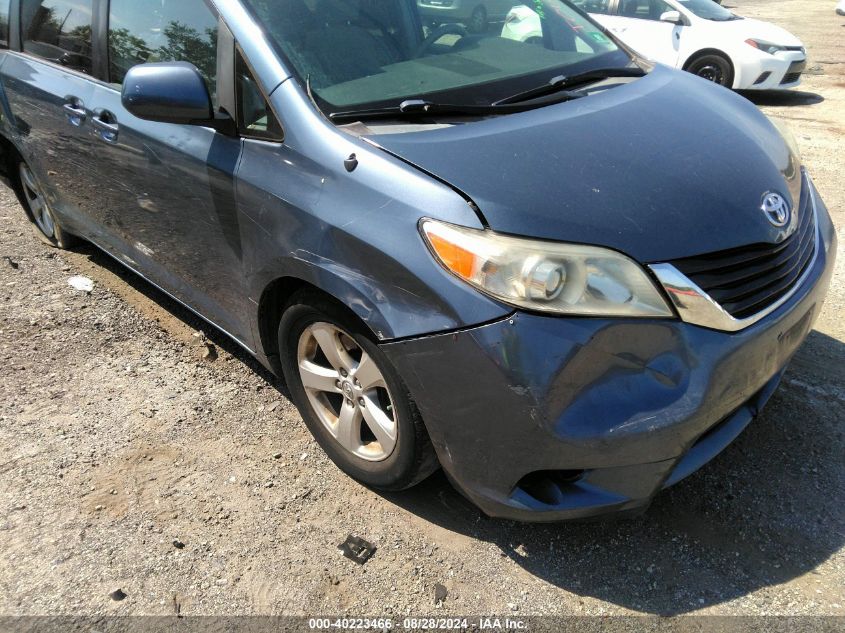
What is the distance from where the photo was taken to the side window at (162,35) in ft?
8.62

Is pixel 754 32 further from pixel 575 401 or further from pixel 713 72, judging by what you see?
pixel 575 401

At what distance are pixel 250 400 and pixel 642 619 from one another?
182cm

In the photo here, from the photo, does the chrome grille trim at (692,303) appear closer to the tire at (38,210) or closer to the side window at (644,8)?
the tire at (38,210)

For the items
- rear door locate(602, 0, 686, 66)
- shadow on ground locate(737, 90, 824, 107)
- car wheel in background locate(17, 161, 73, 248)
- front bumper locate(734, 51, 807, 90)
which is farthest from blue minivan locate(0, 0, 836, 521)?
shadow on ground locate(737, 90, 824, 107)

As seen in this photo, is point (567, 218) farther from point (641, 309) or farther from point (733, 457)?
point (733, 457)

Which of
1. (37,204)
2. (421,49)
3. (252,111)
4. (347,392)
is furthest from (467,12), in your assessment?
(37,204)

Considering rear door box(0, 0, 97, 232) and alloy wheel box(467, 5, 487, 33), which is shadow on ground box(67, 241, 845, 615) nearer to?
alloy wheel box(467, 5, 487, 33)

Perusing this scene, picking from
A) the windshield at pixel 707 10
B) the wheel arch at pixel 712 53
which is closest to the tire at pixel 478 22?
the wheel arch at pixel 712 53

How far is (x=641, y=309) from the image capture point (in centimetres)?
192

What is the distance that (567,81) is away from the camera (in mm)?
2764

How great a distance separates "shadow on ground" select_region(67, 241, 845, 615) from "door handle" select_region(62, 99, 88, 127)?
7.16 ft

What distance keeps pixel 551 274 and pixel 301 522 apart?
129 centimetres

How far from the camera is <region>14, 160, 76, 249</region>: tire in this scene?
4449 millimetres

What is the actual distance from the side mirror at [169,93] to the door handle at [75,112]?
951 mm
